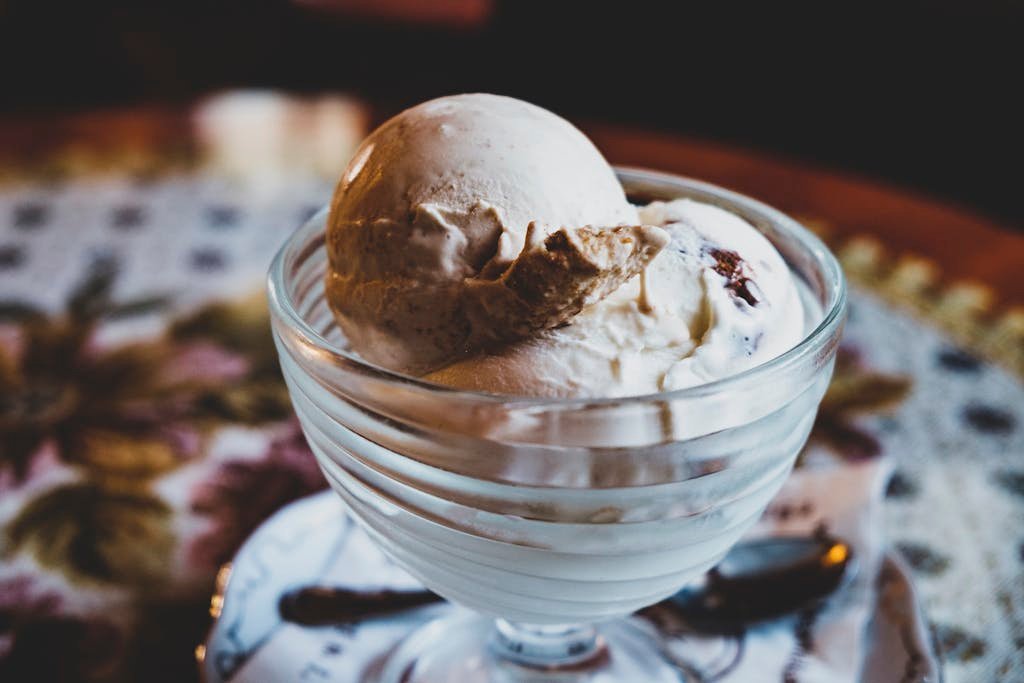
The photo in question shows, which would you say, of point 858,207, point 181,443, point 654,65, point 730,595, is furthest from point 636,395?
point 654,65

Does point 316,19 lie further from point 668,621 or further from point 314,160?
point 668,621

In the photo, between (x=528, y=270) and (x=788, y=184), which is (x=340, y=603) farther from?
(x=788, y=184)

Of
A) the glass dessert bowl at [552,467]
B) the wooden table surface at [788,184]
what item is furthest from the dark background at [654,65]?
the glass dessert bowl at [552,467]

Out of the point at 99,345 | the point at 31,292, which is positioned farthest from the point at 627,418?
the point at 31,292

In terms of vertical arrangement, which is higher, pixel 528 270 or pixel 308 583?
pixel 528 270

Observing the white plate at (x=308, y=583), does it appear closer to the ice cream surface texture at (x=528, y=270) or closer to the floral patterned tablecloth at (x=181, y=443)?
the floral patterned tablecloth at (x=181, y=443)

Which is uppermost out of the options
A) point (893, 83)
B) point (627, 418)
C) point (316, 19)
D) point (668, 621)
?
point (627, 418)
